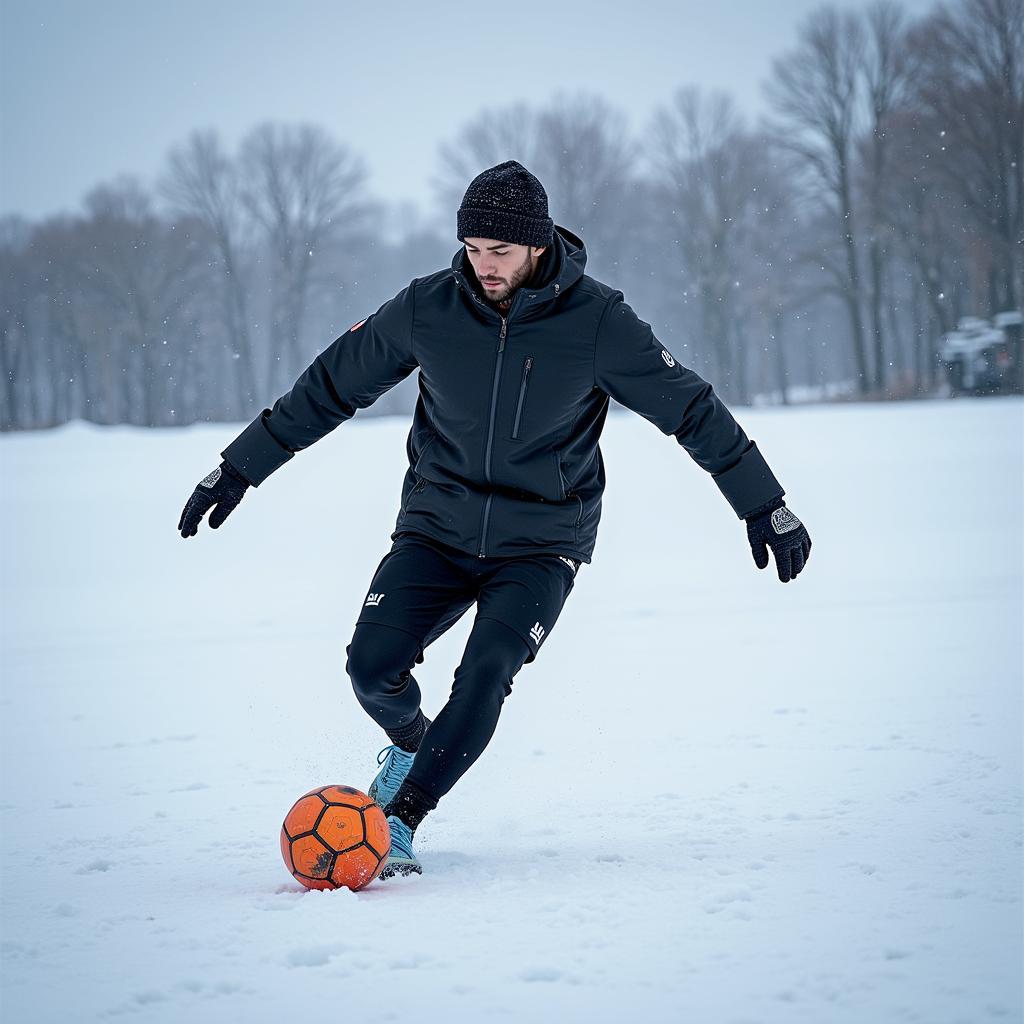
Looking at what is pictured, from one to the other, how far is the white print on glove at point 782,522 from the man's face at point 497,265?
969 millimetres

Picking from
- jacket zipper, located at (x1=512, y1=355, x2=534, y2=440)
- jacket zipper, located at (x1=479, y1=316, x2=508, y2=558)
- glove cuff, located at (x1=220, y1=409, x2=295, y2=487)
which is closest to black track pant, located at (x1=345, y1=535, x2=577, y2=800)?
jacket zipper, located at (x1=479, y1=316, x2=508, y2=558)

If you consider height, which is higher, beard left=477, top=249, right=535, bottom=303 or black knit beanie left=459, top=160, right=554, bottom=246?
black knit beanie left=459, top=160, right=554, bottom=246

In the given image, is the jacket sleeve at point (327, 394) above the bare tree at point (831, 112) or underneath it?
underneath

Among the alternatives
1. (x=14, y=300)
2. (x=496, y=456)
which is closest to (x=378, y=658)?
(x=496, y=456)

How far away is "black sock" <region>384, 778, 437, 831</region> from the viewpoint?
3.01m

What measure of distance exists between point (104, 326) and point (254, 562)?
24.5 ft

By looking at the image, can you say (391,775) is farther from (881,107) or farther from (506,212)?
(881,107)

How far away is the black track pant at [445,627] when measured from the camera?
9.79 ft

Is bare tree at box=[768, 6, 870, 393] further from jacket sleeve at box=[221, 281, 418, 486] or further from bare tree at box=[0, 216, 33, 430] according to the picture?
jacket sleeve at box=[221, 281, 418, 486]

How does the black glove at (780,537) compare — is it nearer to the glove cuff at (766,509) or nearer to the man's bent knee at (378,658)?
the glove cuff at (766,509)

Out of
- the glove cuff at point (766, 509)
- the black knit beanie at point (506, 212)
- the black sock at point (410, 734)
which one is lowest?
the black sock at point (410, 734)

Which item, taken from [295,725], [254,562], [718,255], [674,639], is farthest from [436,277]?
[718,255]

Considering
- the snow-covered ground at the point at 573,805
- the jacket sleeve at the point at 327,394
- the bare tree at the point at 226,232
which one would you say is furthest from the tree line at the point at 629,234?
the jacket sleeve at the point at 327,394

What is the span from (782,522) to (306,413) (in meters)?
1.42
